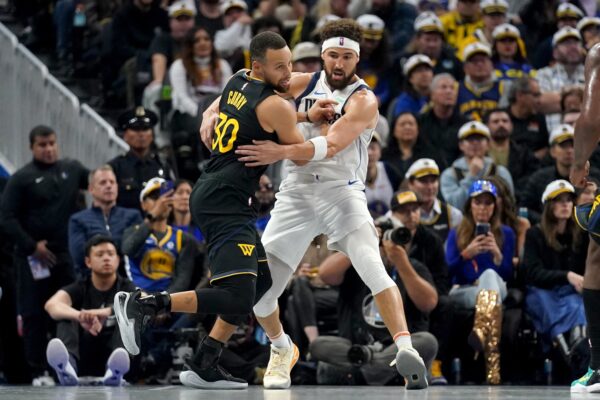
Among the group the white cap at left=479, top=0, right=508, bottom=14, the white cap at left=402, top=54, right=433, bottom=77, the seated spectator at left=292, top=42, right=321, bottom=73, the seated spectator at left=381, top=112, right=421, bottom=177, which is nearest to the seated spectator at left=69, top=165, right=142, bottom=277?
the seated spectator at left=292, top=42, right=321, bottom=73

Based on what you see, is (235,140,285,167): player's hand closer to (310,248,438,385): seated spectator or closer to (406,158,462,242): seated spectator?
(310,248,438,385): seated spectator

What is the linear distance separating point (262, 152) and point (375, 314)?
3.10 meters

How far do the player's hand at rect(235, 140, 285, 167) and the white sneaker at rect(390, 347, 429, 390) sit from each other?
1478mm

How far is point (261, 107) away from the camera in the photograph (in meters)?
8.52

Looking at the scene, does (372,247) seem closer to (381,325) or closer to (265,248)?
(265,248)

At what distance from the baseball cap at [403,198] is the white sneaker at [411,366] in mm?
2869

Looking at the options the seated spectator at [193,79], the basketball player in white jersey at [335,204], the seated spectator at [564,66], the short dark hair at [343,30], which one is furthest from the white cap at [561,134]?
the short dark hair at [343,30]

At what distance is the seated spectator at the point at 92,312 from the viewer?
1120 centimetres

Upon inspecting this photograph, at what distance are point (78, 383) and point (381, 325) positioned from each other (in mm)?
2482

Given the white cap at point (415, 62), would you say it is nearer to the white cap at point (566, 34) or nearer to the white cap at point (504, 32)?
the white cap at point (504, 32)

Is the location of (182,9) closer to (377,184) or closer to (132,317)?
(377,184)

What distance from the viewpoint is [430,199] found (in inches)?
488

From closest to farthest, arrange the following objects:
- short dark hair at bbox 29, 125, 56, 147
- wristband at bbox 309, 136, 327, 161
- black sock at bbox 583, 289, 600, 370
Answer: black sock at bbox 583, 289, 600, 370
wristband at bbox 309, 136, 327, 161
short dark hair at bbox 29, 125, 56, 147

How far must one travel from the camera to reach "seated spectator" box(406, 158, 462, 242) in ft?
40.5
